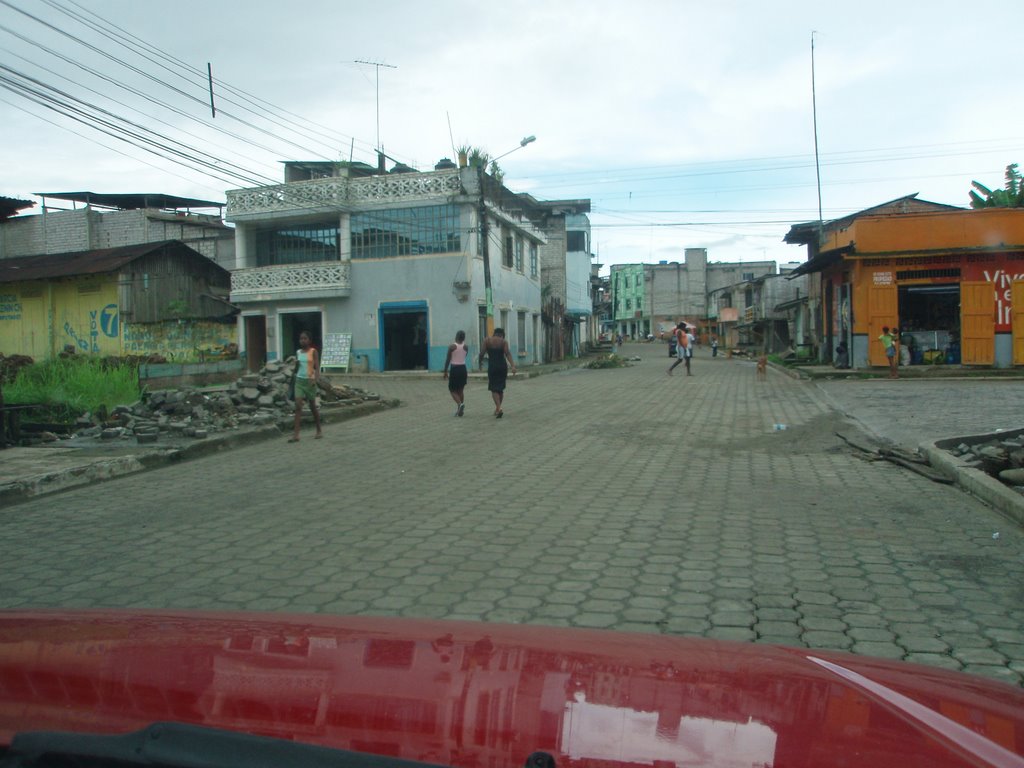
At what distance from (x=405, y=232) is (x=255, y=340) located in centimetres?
839

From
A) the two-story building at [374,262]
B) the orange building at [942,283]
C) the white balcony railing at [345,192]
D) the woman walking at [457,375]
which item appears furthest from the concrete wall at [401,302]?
the woman walking at [457,375]

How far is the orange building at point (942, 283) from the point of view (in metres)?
23.4

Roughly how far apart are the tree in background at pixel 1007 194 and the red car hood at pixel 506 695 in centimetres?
2925

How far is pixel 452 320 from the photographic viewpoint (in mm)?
28984

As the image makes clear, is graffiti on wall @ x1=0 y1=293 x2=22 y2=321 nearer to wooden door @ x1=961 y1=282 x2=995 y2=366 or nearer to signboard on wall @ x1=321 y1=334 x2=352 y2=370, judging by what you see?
signboard on wall @ x1=321 y1=334 x2=352 y2=370

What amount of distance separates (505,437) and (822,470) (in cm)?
480

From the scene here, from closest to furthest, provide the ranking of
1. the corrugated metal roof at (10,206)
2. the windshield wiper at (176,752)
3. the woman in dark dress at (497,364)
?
the windshield wiper at (176,752) < the corrugated metal roof at (10,206) < the woman in dark dress at (497,364)

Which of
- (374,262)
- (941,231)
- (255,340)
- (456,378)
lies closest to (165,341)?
(255,340)

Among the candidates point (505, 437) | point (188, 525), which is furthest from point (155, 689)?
point (505, 437)

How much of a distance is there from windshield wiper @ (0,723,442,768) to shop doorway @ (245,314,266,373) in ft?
105

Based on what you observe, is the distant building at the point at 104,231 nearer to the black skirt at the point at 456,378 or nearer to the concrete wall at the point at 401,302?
the concrete wall at the point at 401,302

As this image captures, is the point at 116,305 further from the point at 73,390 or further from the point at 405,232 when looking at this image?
the point at 73,390

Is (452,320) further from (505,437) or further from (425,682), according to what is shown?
(425,682)

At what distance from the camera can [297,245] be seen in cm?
3198
